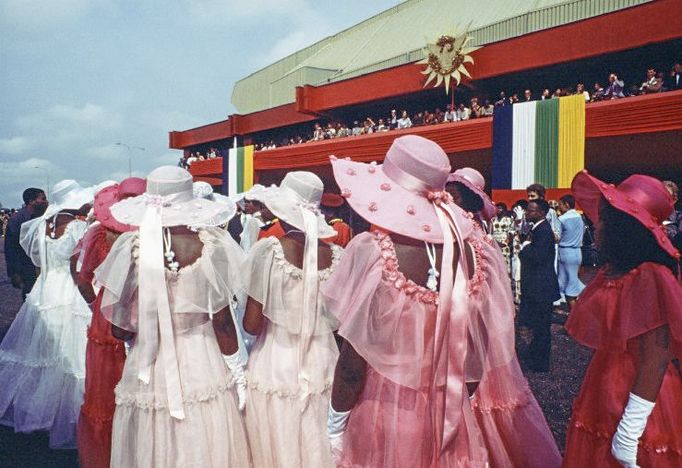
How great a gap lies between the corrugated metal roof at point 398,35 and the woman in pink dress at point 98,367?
15210 mm

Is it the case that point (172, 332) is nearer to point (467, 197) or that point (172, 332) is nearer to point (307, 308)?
point (307, 308)

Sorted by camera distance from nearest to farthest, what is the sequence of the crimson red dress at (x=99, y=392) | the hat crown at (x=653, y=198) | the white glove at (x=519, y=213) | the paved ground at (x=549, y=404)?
1. the hat crown at (x=653, y=198)
2. the crimson red dress at (x=99, y=392)
3. the paved ground at (x=549, y=404)
4. the white glove at (x=519, y=213)

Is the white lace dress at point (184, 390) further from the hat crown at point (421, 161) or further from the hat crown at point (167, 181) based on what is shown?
the hat crown at point (421, 161)

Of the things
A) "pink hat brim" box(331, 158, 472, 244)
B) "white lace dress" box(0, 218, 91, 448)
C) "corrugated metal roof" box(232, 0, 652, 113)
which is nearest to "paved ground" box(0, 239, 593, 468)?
"white lace dress" box(0, 218, 91, 448)

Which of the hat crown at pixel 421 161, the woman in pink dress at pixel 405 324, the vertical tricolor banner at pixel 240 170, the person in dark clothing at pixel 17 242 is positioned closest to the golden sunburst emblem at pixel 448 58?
the vertical tricolor banner at pixel 240 170

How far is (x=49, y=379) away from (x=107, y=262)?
2239 mm

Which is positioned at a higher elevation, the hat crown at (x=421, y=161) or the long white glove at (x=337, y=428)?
the hat crown at (x=421, y=161)

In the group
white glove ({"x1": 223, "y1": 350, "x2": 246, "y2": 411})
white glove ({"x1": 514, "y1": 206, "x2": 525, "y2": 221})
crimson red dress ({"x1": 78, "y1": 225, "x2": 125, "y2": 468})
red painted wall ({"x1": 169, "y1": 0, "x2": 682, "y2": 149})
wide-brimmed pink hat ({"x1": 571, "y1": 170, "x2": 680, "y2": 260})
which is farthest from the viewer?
red painted wall ({"x1": 169, "y1": 0, "x2": 682, "y2": 149})

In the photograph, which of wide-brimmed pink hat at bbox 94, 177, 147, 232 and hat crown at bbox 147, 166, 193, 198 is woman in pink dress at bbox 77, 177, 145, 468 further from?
hat crown at bbox 147, 166, 193, 198

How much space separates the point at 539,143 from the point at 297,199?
11168 mm

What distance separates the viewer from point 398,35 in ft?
87.7

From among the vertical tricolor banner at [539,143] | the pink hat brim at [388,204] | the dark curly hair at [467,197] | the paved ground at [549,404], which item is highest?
the vertical tricolor banner at [539,143]

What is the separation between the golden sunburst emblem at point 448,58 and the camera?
1627 centimetres

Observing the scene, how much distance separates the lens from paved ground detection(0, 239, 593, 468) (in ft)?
11.5
